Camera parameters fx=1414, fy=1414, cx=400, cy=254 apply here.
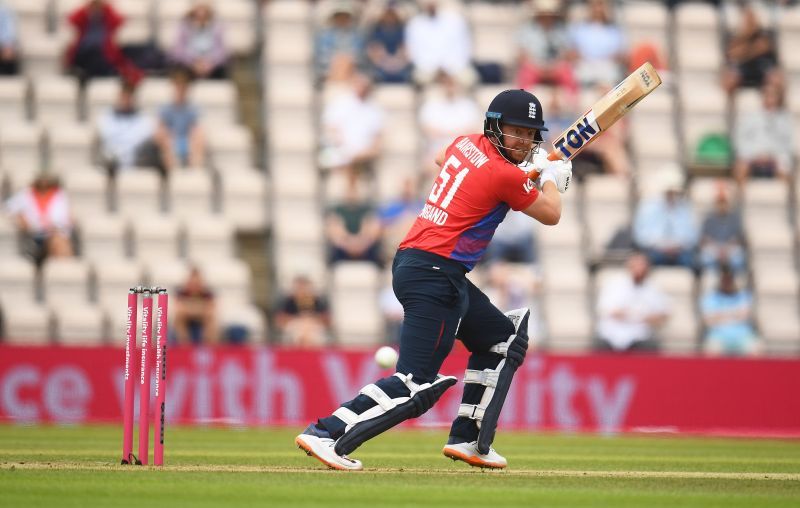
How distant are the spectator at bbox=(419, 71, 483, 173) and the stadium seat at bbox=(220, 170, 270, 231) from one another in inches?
72.4

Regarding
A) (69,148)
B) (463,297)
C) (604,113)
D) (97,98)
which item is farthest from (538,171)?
(97,98)

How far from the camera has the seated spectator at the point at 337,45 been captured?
15617 millimetres

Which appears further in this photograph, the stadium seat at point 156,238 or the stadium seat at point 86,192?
the stadium seat at point 86,192

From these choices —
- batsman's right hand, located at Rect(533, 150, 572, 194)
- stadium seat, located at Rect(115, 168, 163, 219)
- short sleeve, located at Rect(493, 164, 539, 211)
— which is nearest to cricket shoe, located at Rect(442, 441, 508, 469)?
short sleeve, located at Rect(493, 164, 539, 211)

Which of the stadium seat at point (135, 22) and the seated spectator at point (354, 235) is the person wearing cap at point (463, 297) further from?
the stadium seat at point (135, 22)

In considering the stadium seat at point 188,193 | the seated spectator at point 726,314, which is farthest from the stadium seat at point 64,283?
the seated spectator at point 726,314

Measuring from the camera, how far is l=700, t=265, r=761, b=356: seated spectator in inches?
563

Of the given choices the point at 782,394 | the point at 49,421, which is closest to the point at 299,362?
the point at 49,421

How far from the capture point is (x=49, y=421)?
12797mm

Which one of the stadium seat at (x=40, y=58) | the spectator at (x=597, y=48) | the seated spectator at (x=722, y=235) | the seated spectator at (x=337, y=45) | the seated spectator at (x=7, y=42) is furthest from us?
the spectator at (x=597, y=48)

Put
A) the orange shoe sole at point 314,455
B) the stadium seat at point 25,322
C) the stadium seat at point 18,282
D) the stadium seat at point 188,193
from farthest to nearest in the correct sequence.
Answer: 1. the stadium seat at point 188,193
2. the stadium seat at point 18,282
3. the stadium seat at point 25,322
4. the orange shoe sole at point 314,455

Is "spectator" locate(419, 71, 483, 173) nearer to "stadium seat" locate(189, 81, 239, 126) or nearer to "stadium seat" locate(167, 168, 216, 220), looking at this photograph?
"stadium seat" locate(189, 81, 239, 126)

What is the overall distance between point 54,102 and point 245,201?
2354mm

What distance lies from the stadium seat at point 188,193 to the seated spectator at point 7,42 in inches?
92.2
